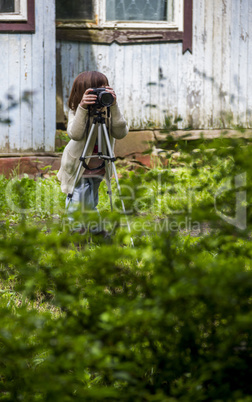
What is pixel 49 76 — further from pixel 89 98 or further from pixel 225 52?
pixel 89 98

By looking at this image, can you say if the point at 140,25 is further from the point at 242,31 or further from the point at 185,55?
the point at 242,31

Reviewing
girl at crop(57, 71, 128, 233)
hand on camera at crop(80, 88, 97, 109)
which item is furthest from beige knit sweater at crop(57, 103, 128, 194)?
hand on camera at crop(80, 88, 97, 109)

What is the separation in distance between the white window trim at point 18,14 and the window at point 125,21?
0.66 metres

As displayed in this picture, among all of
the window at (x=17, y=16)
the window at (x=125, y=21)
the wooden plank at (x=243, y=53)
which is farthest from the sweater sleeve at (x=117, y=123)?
the wooden plank at (x=243, y=53)

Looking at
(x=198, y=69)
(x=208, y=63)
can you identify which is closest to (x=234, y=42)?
(x=208, y=63)

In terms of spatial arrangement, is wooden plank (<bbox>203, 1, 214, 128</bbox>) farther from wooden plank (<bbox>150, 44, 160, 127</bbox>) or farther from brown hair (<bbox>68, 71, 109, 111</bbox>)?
brown hair (<bbox>68, 71, 109, 111</bbox>)

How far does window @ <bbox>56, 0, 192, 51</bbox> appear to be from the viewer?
6.90 meters

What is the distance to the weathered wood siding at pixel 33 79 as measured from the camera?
6.29m

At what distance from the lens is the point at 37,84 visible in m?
6.41

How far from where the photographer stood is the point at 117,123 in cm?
412

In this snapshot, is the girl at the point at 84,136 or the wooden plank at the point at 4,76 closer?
the girl at the point at 84,136

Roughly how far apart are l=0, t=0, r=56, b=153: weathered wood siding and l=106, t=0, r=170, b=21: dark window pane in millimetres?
1023

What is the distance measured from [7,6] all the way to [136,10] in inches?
68.7

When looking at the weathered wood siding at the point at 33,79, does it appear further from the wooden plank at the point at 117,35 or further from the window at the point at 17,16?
the wooden plank at the point at 117,35
